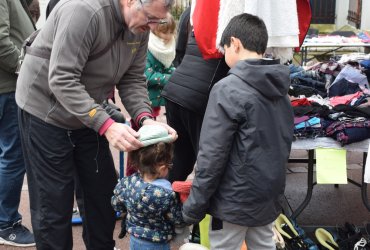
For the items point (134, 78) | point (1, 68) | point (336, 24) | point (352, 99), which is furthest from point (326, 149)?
point (336, 24)

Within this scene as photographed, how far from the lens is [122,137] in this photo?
2.39 metres

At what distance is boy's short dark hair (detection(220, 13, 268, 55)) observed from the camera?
8.81 ft

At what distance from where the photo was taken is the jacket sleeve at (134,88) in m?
2.91

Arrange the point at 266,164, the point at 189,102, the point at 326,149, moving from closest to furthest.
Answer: the point at 266,164
the point at 189,102
the point at 326,149

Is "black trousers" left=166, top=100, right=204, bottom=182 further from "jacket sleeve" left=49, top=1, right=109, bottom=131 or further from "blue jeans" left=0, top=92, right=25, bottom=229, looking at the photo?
"blue jeans" left=0, top=92, right=25, bottom=229

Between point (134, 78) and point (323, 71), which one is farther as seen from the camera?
point (323, 71)

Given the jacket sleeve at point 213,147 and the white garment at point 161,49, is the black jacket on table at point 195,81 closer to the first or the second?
the jacket sleeve at point 213,147

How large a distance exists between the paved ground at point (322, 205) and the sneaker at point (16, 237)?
0.16ft

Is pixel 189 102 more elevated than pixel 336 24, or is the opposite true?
pixel 189 102

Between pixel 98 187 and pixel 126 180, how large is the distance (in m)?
0.20

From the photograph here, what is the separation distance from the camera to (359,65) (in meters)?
4.38

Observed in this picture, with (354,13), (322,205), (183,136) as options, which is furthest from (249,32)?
(354,13)

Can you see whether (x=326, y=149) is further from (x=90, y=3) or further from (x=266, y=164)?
(x=90, y=3)

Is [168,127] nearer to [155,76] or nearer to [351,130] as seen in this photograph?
[351,130]
